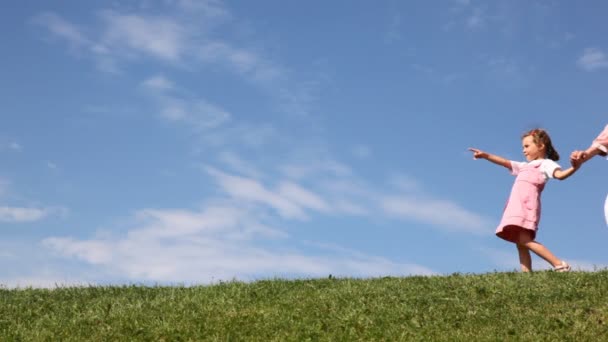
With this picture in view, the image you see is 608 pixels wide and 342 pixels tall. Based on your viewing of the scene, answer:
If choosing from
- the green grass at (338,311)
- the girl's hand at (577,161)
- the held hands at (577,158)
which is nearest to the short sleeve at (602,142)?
the held hands at (577,158)

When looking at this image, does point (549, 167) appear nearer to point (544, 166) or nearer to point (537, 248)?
point (544, 166)

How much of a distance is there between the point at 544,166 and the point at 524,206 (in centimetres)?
91

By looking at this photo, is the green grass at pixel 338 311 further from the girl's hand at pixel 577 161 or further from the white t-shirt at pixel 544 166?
the white t-shirt at pixel 544 166

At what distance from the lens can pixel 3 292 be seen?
15.9 m

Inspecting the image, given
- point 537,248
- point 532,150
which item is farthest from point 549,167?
point 537,248

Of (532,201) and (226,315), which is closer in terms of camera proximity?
(226,315)

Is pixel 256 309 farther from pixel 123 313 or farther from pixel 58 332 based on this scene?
pixel 58 332

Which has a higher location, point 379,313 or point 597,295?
point 597,295

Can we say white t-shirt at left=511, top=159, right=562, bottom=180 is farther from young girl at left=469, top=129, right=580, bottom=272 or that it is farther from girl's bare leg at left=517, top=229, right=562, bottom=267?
girl's bare leg at left=517, top=229, right=562, bottom=267

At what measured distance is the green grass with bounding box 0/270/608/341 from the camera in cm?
1144

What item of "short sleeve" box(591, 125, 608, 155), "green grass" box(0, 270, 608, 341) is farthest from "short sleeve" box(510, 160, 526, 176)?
"short sleeve" box(591, 125, 608, 155)

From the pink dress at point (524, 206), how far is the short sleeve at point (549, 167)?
0.07 metres

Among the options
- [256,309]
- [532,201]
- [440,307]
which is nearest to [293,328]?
[256,309]

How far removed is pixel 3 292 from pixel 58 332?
12.7 feet
